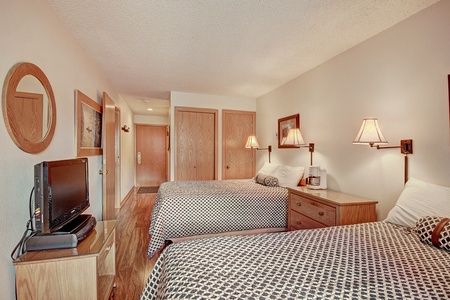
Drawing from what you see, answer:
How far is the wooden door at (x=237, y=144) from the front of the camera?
454 cm

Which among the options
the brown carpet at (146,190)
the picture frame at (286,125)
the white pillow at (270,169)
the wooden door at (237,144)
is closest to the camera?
the picture frame at (286,125)

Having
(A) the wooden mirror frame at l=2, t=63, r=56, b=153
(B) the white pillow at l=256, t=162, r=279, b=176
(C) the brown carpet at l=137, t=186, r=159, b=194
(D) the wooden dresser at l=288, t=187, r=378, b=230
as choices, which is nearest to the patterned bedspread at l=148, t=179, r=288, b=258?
(D) the wooden dresser at l=288, t=187, r=378, b=230

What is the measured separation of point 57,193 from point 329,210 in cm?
217

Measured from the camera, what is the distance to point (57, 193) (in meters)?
1.40

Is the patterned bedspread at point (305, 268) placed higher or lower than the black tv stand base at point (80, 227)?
higher

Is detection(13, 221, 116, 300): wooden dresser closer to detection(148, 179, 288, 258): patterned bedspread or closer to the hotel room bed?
the hotel room bed

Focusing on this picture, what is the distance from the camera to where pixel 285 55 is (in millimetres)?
2568

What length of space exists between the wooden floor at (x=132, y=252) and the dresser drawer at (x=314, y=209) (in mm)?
1745

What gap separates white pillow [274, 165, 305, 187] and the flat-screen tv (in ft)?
8.05

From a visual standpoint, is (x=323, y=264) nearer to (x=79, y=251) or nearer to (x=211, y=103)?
(x=79, y=251)

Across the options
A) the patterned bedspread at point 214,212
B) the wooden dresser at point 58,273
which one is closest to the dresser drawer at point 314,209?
the patterned bedspread at point 214,212

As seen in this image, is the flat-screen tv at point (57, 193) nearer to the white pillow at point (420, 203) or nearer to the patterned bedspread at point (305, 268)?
the patterned bedspread at point (305, 268)

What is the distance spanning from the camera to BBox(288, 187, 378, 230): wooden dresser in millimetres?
1866

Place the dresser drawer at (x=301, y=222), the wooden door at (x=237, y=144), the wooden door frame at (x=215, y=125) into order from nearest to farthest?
the dresser drawer at (x=301, y=222) < the wooden door frame at (x=215, y=125) < the wooden door at (x=237, y=144)
